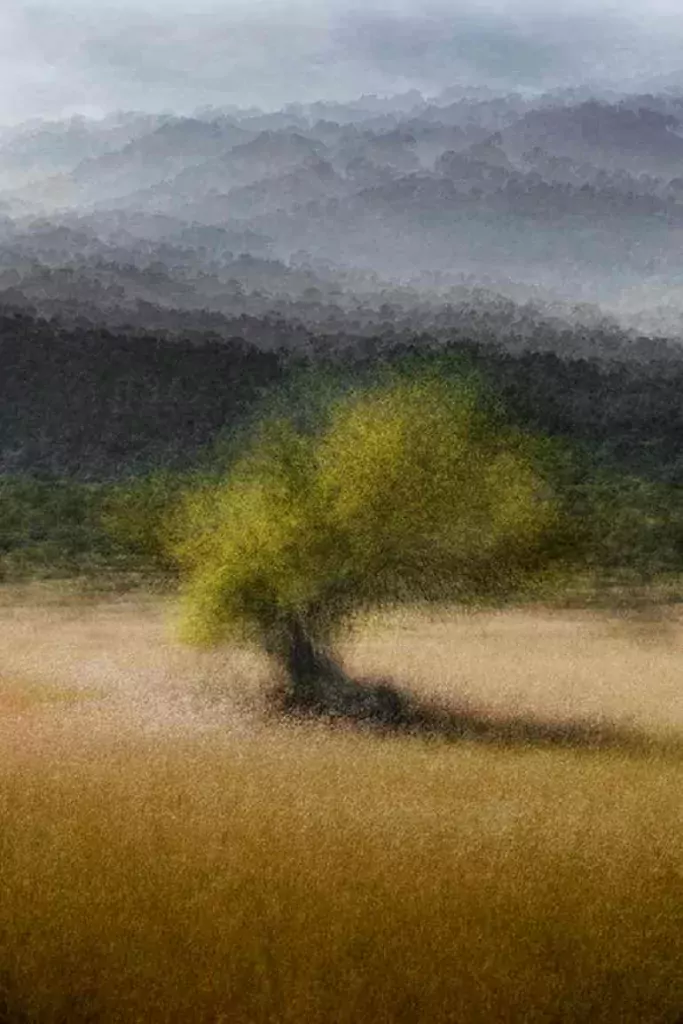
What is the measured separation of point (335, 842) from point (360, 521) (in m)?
1.03

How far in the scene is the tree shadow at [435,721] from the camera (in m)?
3.67

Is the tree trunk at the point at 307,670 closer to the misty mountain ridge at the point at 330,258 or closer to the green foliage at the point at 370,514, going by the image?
the green foliage at the point at 370,514

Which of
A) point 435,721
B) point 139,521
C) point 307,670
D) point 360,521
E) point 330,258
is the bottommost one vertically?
point 435,721

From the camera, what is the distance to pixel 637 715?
376cm

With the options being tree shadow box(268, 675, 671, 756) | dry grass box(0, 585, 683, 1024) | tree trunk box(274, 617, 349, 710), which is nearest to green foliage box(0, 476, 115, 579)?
dry grass box(0, 585, 683, 1024)

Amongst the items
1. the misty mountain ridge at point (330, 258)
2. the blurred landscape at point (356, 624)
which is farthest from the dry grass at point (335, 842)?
the misty mountain ridge at point (330, 258)

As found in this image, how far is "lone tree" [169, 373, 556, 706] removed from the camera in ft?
12.5

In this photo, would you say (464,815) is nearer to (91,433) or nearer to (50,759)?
(50,759)

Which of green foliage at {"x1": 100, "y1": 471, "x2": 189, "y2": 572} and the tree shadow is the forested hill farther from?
the tree shadow

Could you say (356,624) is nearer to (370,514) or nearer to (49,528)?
(370,514)

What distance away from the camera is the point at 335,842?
10.9ft

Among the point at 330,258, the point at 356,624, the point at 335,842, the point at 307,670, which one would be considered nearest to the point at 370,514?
the point at 356,624

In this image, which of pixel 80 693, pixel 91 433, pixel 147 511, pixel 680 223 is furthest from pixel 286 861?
pixel 680 223

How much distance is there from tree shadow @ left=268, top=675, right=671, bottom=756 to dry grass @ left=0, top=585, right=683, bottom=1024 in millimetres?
47
